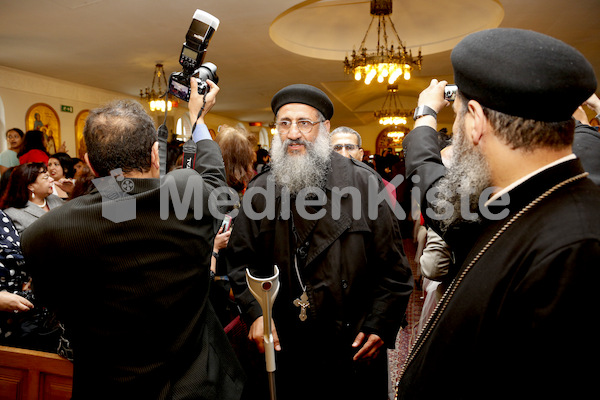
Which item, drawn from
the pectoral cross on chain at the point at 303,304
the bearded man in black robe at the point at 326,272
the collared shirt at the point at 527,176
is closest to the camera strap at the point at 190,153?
the bearded man in black robe at the point at 326,272

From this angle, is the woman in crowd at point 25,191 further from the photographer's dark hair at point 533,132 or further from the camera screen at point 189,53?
the photographer's dark hair at point 533,132

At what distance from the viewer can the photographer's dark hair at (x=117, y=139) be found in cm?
135

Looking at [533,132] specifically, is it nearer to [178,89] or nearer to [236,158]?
[178,89]

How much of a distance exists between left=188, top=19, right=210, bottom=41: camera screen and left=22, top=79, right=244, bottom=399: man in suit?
0.39 m

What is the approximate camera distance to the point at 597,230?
754 millimetres

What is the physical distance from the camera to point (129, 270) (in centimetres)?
131

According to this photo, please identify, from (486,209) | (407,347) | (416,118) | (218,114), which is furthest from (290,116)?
(218,114)

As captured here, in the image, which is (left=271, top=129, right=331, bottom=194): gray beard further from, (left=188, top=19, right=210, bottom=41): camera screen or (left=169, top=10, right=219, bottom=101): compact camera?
(left=188, top=19, right=210, bottom=41): camera screen

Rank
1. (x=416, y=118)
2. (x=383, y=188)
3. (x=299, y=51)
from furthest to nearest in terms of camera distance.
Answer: (x=299, y=51) < (x=383, y=188) < (x=416, y=118)

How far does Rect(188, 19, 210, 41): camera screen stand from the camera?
5.24 ft

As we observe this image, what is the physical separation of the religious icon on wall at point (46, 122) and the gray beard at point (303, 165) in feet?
33.6

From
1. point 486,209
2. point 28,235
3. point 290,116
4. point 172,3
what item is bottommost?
point 28,235

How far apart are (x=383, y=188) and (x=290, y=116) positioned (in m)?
0.64

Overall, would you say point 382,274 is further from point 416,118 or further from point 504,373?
point 504,373
